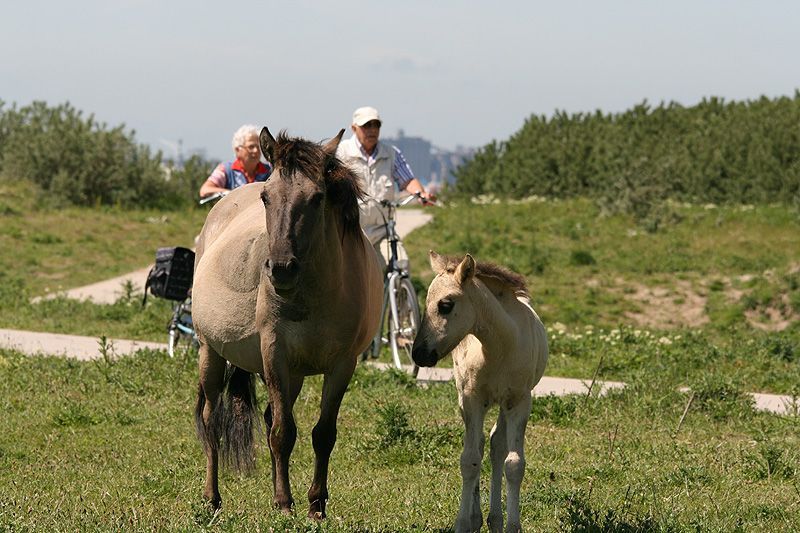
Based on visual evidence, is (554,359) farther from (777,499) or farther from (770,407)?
(777,499)

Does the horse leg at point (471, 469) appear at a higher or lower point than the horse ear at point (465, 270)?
lower

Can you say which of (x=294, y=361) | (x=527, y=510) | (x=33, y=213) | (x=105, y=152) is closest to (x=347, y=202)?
(x=294, y=361)

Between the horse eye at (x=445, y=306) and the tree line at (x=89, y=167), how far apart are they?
887 inches

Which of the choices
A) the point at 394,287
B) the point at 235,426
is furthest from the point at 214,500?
the point at 394,287

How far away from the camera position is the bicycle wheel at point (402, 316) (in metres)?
11.7

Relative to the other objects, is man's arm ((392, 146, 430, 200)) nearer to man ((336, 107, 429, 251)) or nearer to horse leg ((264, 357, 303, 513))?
man ((336, 107, 429, 251))

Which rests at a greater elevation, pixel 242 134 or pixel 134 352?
pixel 242 134

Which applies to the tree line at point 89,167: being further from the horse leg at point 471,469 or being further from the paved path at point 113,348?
the horse leg at point 471,469

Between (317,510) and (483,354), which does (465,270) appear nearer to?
(483,354)

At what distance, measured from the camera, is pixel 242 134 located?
10148 mm

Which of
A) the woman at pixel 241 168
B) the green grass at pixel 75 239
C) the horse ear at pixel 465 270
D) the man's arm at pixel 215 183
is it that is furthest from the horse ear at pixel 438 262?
the green grass at pixel 75 239

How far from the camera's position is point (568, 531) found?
6.20 m

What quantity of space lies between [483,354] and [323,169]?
1.26m

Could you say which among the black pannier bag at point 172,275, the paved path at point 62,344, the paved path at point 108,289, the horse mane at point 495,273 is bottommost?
the paved path at point 108,289
